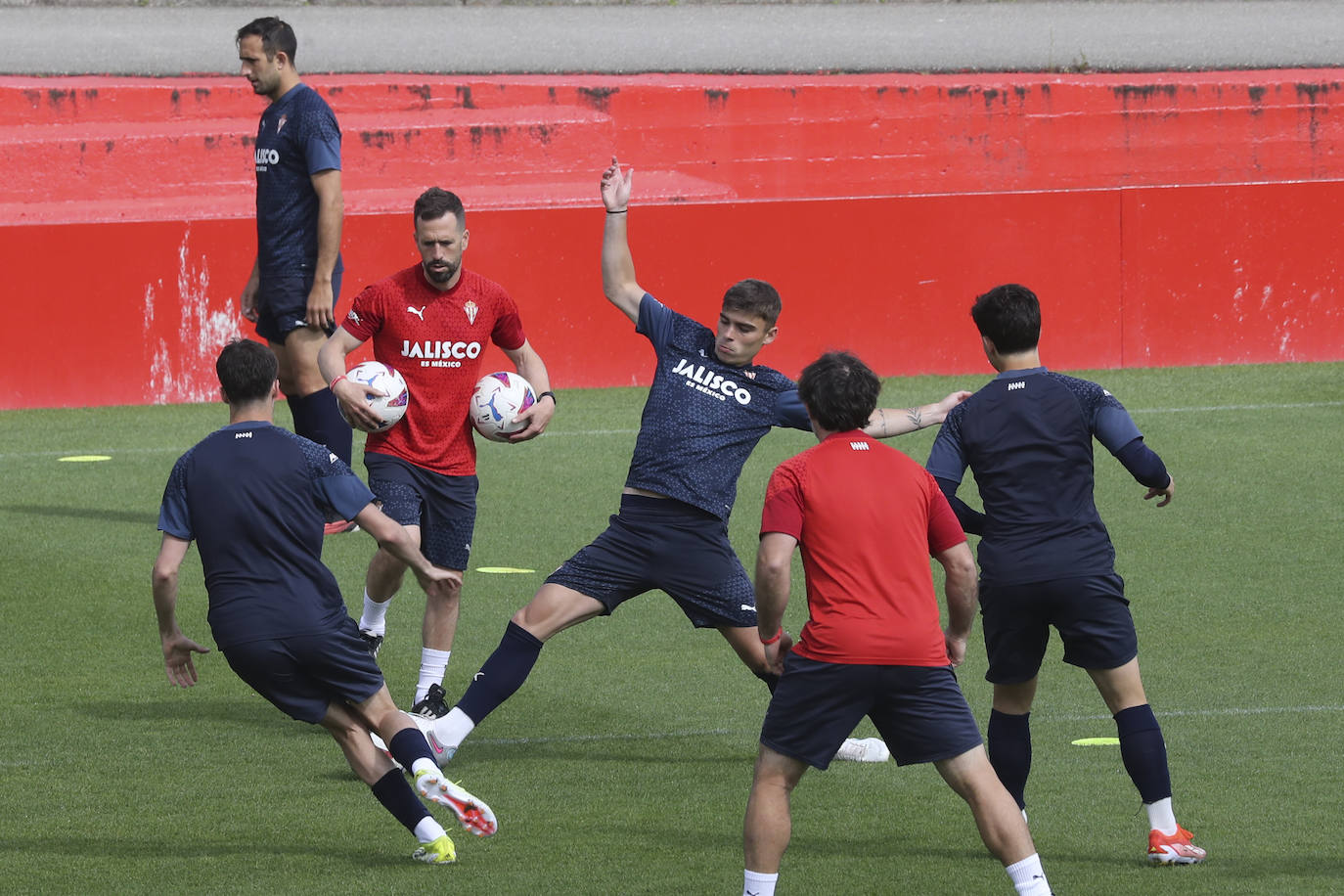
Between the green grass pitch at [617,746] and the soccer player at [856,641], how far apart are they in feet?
2.18

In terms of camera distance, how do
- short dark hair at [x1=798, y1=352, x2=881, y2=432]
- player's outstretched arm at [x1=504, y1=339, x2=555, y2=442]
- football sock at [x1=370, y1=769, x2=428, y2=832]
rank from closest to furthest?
1. short dark hair at [x1=798, y1=352, x2=881, y2=432]
2. football sock at [x1=370, y1=769, x2=428, y2=832]
3. player's outstretched arm at [x1=504, y1=339, x2=555, y2=442]

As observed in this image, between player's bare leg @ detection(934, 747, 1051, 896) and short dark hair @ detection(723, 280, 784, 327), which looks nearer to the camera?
player's bare leg @ detection(934, 747, 1051, 896)

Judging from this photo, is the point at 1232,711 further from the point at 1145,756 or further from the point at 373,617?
the point at 373,617

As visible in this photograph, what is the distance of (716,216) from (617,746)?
30.6 feet

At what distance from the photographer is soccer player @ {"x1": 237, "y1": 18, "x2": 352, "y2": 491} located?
10.5 m

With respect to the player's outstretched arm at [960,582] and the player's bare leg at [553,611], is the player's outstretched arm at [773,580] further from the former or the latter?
the player's bare leg at [553,611]

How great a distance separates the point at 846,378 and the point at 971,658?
3.76 metres

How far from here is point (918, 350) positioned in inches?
655

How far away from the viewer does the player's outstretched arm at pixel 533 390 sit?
26.2 feet

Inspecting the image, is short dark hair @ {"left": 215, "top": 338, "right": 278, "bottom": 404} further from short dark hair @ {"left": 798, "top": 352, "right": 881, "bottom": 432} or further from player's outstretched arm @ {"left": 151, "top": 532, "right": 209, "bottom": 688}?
short dark hair @ {"left": 798, "top": 352, "right": 881, "bottom": 432}

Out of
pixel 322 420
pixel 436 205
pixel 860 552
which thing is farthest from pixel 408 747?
pixel 322 420

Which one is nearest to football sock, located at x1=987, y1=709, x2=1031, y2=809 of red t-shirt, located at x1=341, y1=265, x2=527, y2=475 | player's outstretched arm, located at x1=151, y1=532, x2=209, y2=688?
player's outstretched arm, located at x1=151, y1=532, x2=209, y2=688

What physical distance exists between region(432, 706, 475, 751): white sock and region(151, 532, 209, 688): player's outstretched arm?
117 cm

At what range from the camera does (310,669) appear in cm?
605
